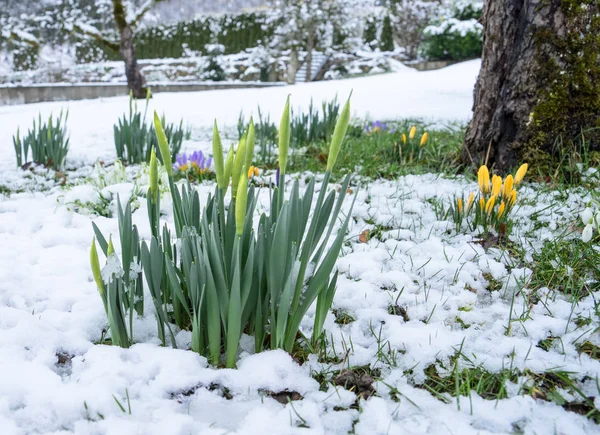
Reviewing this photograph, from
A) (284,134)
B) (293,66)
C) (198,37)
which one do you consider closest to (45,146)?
(284,134)

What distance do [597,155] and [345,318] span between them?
1.76m

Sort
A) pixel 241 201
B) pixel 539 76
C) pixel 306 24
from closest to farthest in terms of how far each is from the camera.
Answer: pixel 241 201
pixel 539 76
pixel 306 24

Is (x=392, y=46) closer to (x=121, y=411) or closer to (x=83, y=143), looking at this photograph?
(x=83, y=143)

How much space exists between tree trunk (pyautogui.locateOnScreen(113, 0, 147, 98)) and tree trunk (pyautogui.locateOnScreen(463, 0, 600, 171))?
9559 millimetres

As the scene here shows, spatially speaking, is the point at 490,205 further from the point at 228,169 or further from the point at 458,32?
the point at 458,32

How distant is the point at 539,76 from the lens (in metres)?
2.29

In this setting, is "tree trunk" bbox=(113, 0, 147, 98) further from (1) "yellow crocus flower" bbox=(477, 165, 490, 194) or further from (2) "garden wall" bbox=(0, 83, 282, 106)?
(1) "yellow crocus flower" bbox=(477, 165, 490, 194)

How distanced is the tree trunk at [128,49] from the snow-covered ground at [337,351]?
932 centimetres

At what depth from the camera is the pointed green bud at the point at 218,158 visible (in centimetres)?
98

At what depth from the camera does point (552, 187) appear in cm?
225

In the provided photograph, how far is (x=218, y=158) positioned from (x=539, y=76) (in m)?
1.95

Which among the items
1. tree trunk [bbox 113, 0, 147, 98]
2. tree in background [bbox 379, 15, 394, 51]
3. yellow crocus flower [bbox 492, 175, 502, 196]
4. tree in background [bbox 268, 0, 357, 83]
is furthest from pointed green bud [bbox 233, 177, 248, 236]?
tree in background [bbox 379, 15, 394, 51]

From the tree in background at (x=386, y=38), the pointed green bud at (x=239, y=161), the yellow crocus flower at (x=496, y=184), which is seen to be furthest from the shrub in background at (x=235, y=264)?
the tree in background at (x=386, y=38)

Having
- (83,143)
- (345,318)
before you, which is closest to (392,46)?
(83,143)
